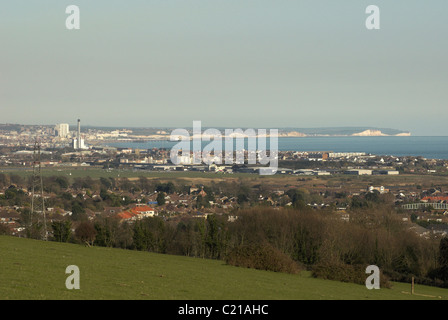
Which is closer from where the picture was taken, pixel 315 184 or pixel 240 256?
pixel 240 256

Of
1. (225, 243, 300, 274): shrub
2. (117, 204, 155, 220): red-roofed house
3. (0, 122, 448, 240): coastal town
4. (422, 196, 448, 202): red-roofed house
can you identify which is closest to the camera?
(225, 243, 300, 274): shrub

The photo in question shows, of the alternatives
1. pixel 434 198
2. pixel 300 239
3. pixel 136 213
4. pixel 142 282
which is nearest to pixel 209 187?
pixel 434 198

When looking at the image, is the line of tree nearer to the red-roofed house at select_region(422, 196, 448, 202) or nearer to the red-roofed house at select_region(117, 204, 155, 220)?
the red-roofed house at select_region(117, 204, 155, 220)

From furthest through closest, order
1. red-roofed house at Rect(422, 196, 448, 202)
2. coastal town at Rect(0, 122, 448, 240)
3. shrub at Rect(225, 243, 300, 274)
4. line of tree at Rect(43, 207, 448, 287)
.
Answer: red-roofed house at Rect(422, 196, 448, 202) < coastal town at Rect(0, 122, 448, 240) < line of tree at Rect(43, 207, 448, 287) < shrub at Rect(225, 243, 300, 274)

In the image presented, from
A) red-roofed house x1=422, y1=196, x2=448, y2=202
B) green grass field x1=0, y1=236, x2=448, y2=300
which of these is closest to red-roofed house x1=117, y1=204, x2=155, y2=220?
green grass field x1=0, y1=236, x2=448, y2=300

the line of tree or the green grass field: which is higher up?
the green grass field

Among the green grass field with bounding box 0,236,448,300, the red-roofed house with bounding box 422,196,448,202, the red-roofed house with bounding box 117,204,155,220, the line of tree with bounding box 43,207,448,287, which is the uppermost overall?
the green grass field with bounding box 0,236,448,300

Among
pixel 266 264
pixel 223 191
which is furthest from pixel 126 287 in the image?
pixel 223 191
